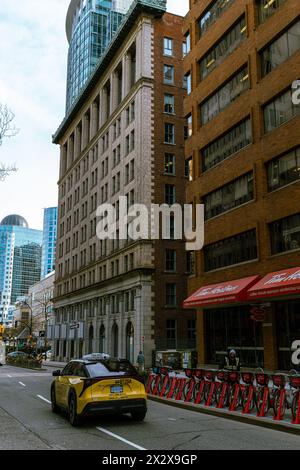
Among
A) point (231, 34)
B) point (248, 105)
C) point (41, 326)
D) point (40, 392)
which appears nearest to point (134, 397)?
point (40, 392)

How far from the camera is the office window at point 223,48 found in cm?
3073

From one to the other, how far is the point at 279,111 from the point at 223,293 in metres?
10.4

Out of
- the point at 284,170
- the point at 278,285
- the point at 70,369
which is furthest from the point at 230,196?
the point at 70,369

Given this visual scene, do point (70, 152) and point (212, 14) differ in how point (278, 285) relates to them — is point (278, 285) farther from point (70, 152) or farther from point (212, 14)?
point (70, 152)

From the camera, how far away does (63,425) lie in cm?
1188

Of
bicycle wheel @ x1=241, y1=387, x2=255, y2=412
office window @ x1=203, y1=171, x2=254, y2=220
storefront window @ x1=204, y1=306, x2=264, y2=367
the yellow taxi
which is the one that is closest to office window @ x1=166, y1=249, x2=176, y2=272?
office window @ x1=203, y1=171, x2=254, y2=220

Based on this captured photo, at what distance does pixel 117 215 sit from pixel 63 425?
133 ft

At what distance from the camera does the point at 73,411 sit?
11.8m

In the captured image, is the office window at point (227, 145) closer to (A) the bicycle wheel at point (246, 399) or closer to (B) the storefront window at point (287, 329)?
(B) the storefront window at point (287, 329)

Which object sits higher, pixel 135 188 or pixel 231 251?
pixel 135 188

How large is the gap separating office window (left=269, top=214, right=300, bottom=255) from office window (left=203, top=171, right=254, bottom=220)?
3047 mm

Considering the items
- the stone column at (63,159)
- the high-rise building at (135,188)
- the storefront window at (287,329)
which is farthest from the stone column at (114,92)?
the storefront window at (287,329)

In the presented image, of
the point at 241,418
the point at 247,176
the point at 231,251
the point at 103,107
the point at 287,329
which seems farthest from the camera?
the point at 103,107

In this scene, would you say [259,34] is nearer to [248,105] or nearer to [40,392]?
[248,105]
